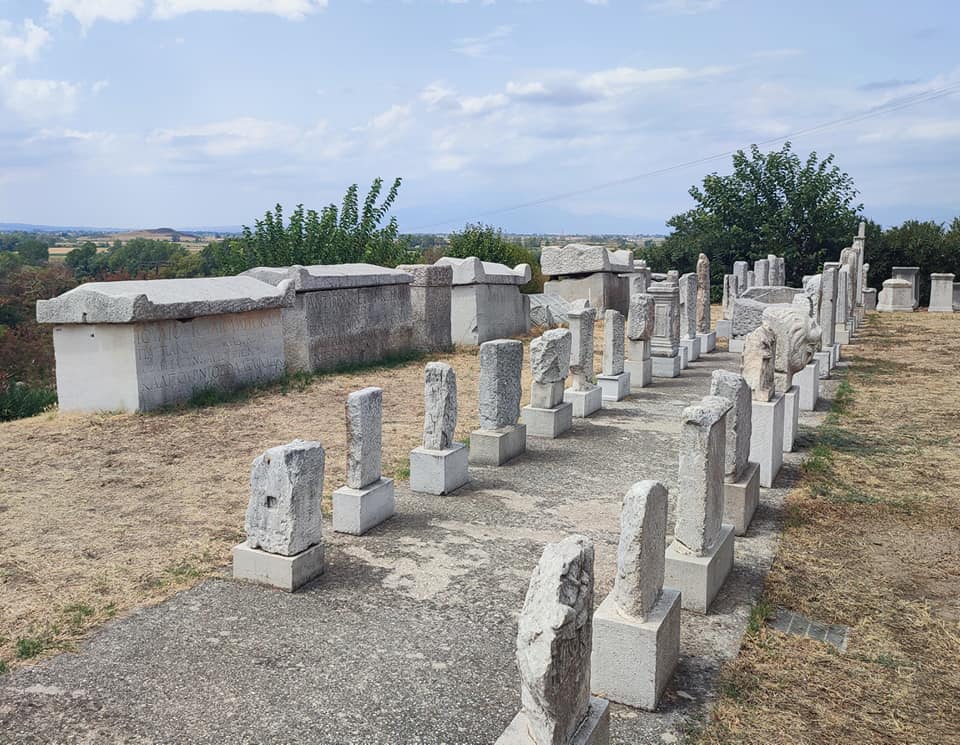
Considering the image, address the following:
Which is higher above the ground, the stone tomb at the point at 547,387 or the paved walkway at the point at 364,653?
the stone tomb at the point at 547,387

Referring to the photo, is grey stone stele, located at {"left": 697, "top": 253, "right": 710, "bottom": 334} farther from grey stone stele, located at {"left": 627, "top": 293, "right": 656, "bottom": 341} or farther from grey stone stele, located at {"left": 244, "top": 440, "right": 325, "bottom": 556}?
grey stone stele, located at {"left": 244, "top": 440, "right": 325, "bottom": 556}

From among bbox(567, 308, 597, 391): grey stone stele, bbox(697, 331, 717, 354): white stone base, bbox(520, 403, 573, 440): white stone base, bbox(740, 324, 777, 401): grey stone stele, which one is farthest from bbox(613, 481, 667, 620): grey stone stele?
bbox(697, 331, 717, 354): white stone base

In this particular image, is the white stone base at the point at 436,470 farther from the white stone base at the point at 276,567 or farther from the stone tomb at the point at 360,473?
the white stone base at the point at 276,567

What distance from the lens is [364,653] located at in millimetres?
4488

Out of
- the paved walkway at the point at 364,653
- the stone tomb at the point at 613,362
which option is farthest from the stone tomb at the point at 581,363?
the paved walkway at the point at 364,653

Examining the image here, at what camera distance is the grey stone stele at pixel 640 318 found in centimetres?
1246

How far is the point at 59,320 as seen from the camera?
9492 mm

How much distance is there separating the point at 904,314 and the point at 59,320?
72.3ft

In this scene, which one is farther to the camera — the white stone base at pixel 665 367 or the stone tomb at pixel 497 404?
the white stone base at pixel 665 367

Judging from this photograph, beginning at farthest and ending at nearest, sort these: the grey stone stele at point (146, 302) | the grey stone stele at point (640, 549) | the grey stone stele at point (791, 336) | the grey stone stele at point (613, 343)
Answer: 1. the grey stone stele at point (613, 343)
2. the grey stone stele at point (146, 302)
3. the grey stone stele at point (791, 336)
4. the grey stone stele at point (640, 549)

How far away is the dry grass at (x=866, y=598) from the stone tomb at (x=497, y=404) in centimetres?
266

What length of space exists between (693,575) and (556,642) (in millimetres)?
2422

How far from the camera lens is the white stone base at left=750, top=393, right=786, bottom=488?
714 cm

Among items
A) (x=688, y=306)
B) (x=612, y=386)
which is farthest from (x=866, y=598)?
(x=688, y=306)
